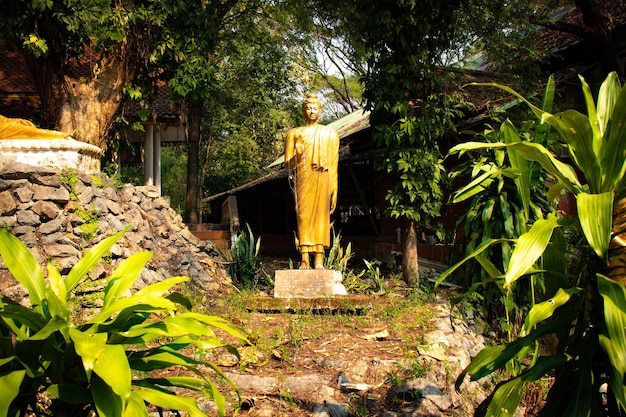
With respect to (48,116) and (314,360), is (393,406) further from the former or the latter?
(48,116)

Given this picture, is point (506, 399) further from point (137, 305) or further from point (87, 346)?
point (87, 346)

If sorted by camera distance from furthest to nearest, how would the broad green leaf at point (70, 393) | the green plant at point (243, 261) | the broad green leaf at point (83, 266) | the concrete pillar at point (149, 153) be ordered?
the concrete pillar at point (149, 153) → the green plant at point (243, 261) → the broad green leaf at point (83, 266) → the broad green leaf at point (70, 393)

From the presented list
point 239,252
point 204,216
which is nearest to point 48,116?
point 239,252

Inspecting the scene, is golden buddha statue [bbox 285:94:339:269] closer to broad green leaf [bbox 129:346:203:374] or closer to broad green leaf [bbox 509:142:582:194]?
broad green leaf [bbox 129:346:203:374]

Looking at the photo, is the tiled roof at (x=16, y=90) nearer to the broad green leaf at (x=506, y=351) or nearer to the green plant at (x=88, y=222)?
the green plant at (x=88, y=222)

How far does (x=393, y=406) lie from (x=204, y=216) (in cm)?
2135

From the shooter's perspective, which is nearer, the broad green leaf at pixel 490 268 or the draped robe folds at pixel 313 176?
the broad green leaf at pixel 490 268

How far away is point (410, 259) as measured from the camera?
28.3ft

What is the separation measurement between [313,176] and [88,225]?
302 cm

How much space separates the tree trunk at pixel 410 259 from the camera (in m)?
8.59

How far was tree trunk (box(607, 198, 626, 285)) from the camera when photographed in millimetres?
2562

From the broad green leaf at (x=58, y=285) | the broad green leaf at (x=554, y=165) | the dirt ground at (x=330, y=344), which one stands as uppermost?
the broad green leaf at (x=554, y=165)

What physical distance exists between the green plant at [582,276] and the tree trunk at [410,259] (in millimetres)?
5805

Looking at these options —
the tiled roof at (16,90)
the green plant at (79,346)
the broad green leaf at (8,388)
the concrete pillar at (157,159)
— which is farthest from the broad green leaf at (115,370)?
the concrete pillar at (157,159)
